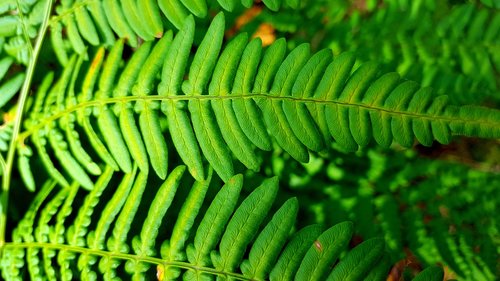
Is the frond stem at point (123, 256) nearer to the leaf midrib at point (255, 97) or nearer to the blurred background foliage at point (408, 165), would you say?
the leaf midrib at point (255, 97)

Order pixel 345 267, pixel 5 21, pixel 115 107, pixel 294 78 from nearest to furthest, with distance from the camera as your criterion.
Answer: pixel 345 267 < pixel 294 78 < pixel 115 107 < pixel 5 21

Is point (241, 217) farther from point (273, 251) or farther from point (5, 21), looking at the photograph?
point (5, 21)

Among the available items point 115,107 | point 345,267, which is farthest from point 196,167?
point 345,267

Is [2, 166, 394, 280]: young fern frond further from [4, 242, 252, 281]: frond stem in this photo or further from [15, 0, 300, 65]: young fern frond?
[15, 0, 300, 65]: young fern frond

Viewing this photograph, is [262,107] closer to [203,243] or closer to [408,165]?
[203,243]

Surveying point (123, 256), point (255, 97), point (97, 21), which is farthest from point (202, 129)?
point (97, 21)

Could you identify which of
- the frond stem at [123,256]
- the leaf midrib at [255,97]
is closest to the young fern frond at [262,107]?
the leaf midrib at [255,97]
